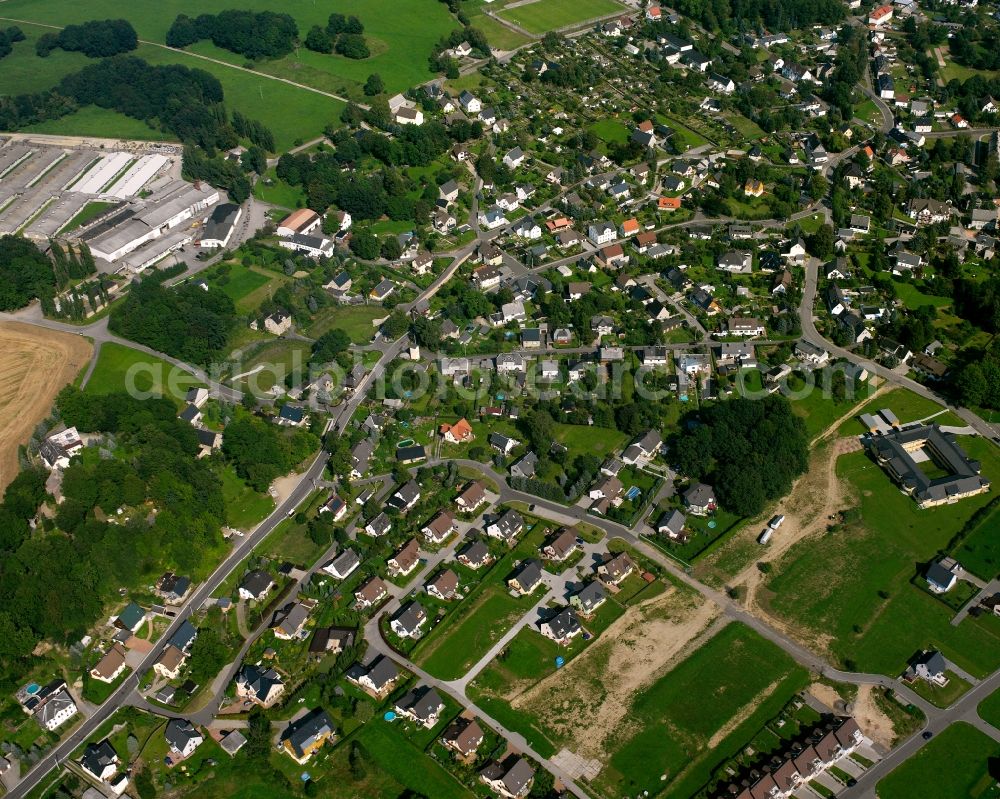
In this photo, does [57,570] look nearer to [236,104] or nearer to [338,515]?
[338,515]

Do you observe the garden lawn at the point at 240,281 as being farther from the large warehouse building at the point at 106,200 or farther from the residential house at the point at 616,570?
the residential house at the point at 616,570

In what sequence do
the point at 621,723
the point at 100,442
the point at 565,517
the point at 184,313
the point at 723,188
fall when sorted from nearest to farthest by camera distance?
the point at 621,723
the point at 565,517
the point at 100,442
the point at 184,313
the point at 723,188

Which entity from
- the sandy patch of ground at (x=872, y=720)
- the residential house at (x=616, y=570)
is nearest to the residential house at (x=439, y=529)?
the residential house at (x=616, y=570)

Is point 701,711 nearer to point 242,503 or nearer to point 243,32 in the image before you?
point 242,503

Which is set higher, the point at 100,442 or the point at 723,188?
the point at 723,188

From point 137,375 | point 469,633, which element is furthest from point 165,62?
point 469,633

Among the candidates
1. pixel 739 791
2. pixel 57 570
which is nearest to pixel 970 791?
pixel 739 791

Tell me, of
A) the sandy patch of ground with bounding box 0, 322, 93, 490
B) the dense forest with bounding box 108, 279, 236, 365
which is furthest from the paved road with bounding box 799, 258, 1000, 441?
the sandy patch of ground with bounding box 0, 322, 93, 490
